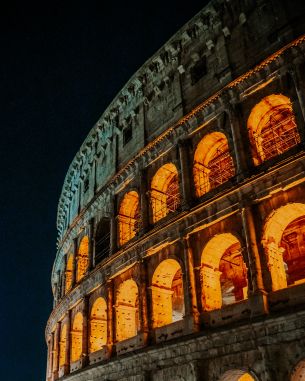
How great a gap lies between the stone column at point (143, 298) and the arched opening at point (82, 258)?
5175mm

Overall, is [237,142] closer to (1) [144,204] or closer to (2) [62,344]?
(1) [144,204]

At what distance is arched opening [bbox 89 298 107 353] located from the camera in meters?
16.2

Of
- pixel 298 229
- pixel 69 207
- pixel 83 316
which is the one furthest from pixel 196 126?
pixel 69 207

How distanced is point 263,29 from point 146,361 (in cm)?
1018

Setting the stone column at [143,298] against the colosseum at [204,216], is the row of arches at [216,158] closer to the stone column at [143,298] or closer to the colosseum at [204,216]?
the colosseum at [204,216]

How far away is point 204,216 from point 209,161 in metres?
2.71

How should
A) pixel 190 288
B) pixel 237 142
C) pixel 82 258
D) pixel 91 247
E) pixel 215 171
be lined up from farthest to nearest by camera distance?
pixel 82 258 → pixel 91 247 → pixel 215 171 → pixel 237 142 → pixel 190 288

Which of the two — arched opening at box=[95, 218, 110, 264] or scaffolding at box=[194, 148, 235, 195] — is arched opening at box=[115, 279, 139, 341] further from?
scaffolding at box=[194, 148, 235, 195]

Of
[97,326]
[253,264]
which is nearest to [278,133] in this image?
[253,264]

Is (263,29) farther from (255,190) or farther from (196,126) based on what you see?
(255,190)

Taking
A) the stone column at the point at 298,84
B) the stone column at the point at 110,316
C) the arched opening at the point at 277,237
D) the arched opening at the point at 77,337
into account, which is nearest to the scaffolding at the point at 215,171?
the arched opening at the point at 277,237

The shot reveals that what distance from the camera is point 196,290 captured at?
1202 cm

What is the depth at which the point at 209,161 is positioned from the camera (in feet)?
47.7

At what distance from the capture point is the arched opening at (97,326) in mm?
16234
